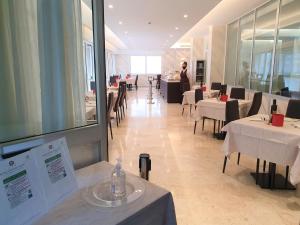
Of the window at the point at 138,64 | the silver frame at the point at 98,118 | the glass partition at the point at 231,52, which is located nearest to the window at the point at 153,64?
the window at the point at 138,64

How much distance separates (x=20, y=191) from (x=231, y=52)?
824cm

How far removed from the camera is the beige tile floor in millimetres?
2316

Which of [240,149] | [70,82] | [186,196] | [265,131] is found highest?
[70,82]

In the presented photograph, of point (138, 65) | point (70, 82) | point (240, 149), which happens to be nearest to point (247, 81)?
point (240, 149)

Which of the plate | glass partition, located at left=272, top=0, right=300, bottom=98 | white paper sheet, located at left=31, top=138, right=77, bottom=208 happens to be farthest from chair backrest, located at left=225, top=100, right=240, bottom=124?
white paper sheet, located at left=31, top=138, right=77, bottom=208

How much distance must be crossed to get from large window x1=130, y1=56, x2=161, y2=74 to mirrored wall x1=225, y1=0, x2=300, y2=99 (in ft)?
33.5

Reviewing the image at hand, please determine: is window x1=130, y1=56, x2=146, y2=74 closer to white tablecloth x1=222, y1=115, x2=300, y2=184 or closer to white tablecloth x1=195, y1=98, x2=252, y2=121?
white tablecloth x1=195, y1=98, x2=252, y2=121

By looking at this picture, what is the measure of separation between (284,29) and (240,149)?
3304mm

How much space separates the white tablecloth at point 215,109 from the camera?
4.52 metres

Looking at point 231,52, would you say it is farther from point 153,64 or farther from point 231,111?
point 153,64

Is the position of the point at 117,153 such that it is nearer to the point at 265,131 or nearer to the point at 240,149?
the point at 240,149

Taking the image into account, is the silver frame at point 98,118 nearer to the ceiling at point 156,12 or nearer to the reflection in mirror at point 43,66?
the reflection in mirror at point 43,66

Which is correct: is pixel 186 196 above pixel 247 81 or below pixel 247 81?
below

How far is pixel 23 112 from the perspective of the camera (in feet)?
4.18
